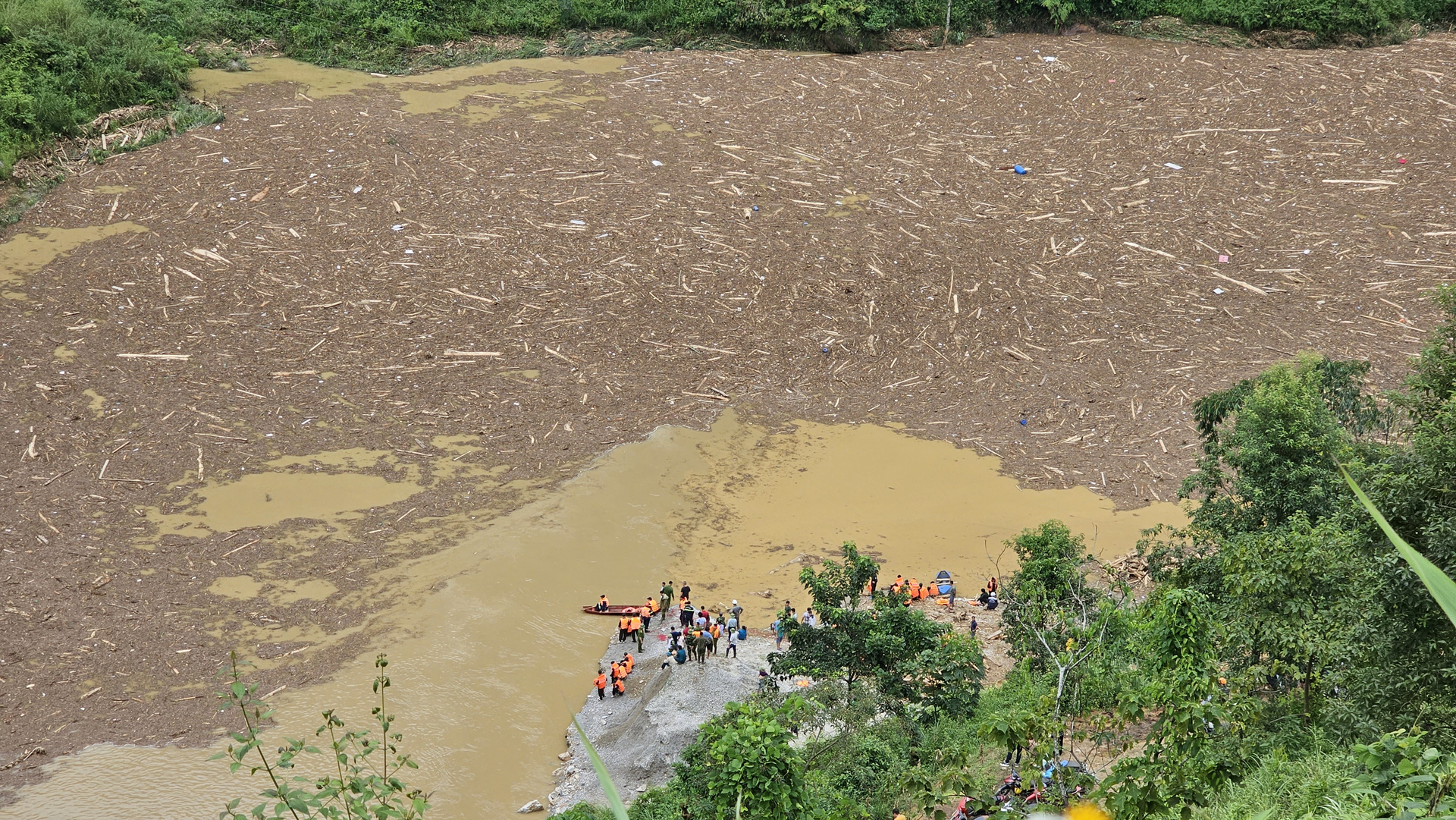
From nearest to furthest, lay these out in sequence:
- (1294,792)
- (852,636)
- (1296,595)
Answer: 1. (1294,792)
2. (1296,595)
3. (852,636)

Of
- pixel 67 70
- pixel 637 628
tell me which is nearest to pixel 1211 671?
pixel 637 628

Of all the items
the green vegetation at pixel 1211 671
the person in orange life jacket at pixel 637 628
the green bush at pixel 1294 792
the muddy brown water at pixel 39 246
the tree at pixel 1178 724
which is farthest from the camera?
the muddy brown water at pixel 39 246

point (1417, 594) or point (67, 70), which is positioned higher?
point (67, 70)

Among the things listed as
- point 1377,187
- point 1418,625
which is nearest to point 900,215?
point 1377,187

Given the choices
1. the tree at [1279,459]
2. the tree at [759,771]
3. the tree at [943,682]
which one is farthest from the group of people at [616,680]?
the tree at [1279,459]

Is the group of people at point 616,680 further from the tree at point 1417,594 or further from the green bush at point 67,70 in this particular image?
the green bush at point 67,70

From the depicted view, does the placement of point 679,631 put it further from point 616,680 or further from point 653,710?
point 653,710

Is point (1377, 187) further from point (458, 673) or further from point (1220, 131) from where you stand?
point (458, 673)
